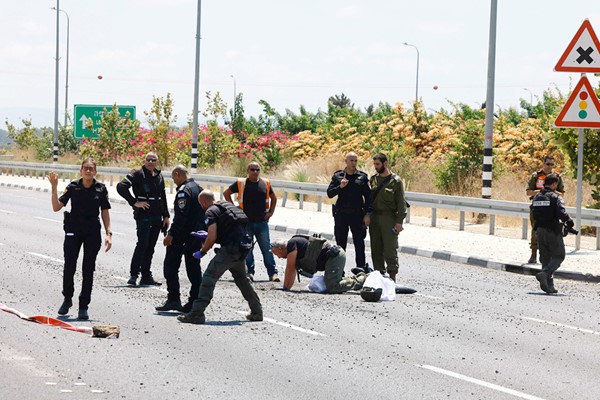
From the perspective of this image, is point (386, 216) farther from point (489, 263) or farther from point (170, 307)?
point (170, 307)

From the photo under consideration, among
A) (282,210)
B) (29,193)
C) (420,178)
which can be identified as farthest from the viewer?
(29,193)

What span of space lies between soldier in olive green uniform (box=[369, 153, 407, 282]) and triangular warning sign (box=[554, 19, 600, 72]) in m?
4.69

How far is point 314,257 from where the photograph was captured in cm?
1488

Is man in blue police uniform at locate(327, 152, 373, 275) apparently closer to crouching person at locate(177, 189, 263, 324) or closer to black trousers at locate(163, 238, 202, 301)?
black trousers at locate(163, 238, 202, 301)

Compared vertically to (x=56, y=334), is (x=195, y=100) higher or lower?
higher

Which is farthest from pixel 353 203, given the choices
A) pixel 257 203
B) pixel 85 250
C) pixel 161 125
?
pixel 161 125

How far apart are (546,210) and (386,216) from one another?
2185mm

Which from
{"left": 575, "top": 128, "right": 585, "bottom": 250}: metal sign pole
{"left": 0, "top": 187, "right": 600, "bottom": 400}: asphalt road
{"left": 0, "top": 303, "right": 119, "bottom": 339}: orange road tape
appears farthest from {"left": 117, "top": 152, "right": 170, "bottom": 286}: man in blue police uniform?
{"left": 575, "top": 128, "right": 585, "bottom": 250}: metal sign pole

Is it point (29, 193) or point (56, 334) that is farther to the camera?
point (29, 193)

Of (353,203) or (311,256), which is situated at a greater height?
(353,203)

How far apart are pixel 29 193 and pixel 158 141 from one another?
30.2 ft

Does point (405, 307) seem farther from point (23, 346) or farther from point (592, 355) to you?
point (23, 346)

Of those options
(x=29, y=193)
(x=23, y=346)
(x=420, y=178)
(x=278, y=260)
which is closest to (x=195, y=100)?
(x=29, y=193)

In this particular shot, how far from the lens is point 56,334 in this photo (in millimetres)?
11367
